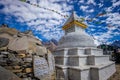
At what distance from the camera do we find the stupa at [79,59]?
9.03m

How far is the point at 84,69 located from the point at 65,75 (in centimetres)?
190

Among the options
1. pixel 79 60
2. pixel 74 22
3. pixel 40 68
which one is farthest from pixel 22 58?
pixel 74 22

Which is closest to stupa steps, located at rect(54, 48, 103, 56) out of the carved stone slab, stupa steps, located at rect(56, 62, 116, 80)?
stupa steps, located at rect(56, 62, 116, 80)

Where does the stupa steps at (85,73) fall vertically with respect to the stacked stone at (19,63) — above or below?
below

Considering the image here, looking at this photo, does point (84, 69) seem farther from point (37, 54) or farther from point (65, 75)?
point (37, 54)

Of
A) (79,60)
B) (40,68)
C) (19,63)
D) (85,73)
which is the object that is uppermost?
(19,63)

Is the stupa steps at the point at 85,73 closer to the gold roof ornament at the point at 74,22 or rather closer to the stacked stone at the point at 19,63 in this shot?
the stacked stone at the point at 19,63

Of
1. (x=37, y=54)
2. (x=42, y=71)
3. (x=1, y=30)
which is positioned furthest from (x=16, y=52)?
(x=1, y=30)

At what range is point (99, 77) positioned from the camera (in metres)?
8.84

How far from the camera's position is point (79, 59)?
10.4 meters

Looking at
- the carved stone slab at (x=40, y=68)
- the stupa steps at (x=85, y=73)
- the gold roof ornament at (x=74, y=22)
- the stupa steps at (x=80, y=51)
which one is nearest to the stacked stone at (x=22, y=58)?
the carved stone slab at (x=40, y=68)

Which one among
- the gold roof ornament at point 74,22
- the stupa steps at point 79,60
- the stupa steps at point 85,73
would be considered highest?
the gold roof ornament at point 74,22

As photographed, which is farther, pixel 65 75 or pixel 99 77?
pixel 65 75

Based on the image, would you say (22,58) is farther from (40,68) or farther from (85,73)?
(85,73)
